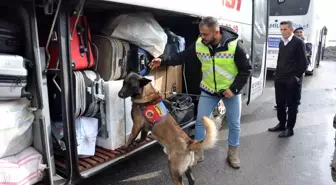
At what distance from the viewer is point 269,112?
562 cm

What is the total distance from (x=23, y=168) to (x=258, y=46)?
161 inches

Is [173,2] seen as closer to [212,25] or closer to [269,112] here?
[212,25]

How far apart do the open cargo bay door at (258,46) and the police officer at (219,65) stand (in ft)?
5.58

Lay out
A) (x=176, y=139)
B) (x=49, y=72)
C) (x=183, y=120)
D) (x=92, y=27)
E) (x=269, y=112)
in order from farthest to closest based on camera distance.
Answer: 1. (x=269, y=112)
2. (x=183, y=120)
3. (x=92, y=27)
4. (x=176, y=139)
5. (x=49, y=72)

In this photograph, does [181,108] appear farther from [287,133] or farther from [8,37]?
[8,37]

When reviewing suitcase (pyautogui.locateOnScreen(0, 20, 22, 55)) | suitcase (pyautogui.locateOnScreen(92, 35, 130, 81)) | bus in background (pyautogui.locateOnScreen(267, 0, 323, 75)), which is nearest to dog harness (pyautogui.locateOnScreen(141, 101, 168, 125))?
suitcase (pyautogui.locateOnScreen(92, 35, 130, 81))

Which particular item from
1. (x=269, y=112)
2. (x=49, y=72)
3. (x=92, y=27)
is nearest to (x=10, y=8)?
(x=49, y=72)

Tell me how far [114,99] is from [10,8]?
112cm

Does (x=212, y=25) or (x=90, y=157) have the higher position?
(x=212, y=25)

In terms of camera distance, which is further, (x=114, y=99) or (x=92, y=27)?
(x=92, y=27)

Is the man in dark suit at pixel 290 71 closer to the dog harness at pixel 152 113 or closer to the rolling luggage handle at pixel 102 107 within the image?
the dog harness at pixel 152 113

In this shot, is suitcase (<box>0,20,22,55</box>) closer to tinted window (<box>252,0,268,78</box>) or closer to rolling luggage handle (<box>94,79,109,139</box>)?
rolling luggage handle (<box>94,79,109,139</box>)

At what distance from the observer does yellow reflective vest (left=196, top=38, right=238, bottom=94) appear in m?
2.79

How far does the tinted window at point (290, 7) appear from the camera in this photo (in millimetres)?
9062
